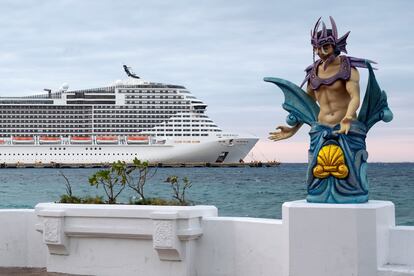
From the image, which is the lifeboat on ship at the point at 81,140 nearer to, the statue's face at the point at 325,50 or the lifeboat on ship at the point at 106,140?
the lifeboat on ship at the point at 106,140

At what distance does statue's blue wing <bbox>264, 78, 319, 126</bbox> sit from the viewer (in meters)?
6.29

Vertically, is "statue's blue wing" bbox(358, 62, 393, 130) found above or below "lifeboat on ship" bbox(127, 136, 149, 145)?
below

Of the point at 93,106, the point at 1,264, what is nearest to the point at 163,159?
the point at 93,106

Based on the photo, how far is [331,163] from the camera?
595 cm

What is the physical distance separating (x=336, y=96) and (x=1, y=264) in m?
3.73

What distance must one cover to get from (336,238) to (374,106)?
1139 mm

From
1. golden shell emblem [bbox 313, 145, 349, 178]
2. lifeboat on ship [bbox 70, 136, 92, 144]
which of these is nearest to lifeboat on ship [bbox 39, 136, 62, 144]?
lifeboat on ship [bbox 70, 136, 92, 144]

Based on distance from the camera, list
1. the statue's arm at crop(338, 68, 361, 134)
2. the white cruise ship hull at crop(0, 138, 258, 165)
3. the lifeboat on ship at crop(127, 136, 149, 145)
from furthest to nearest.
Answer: the lifeboat on ship at crop(127, 136, 149, 145) → the white cruise ship hull at crop(0, 138, 258, 165) → the statue's arm at crop(338, 68, 361, 134)

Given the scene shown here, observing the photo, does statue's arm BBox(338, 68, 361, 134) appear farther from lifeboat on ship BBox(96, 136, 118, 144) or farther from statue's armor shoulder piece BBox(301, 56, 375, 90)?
lifeboat on ship BBox(96, 136, 118, 144)

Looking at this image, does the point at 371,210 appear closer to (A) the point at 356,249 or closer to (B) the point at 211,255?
(A) the point at 356,249

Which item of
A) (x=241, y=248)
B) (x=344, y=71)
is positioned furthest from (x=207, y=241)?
(x=344, y=71)

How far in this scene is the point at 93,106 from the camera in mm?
78625

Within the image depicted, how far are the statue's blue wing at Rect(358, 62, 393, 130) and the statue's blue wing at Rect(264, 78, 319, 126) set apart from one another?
42 cm

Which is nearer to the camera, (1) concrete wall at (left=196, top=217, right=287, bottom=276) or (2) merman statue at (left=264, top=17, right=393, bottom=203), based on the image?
(2) merman statue at (left=264, top=17, right=393, bottom=203)
